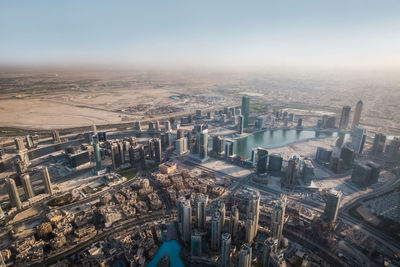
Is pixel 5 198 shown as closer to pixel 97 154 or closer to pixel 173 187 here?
pixel 97 154

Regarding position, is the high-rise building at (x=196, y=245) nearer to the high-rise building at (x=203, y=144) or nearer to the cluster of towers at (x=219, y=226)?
the cluster of towers at (x=219, y=226)

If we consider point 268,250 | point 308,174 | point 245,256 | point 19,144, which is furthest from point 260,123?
point 19,144

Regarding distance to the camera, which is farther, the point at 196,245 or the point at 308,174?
the point at 308,174

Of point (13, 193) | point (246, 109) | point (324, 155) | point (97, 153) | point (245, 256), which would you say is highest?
point (246, 109)

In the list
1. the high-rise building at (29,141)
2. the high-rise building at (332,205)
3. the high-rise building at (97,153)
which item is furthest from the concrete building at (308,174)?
the high-rise building at (29,141)

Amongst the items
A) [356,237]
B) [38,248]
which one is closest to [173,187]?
[38,248]

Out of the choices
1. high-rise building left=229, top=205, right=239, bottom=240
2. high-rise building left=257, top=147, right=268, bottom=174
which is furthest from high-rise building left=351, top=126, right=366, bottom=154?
high-rise building left=229, top=205, right=239, bottom=240

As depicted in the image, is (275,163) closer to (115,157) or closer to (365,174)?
(365,174)
